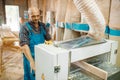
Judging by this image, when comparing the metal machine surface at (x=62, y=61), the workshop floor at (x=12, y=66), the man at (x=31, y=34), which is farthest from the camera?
the workshop floor at (x=12, y=66)

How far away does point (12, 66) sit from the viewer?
3.44 meters

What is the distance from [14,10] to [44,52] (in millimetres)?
6727

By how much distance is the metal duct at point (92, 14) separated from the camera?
92 cm

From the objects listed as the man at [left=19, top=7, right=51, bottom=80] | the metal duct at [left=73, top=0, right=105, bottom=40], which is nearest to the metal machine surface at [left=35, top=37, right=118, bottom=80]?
the metal duct at [left=73, top=0, right=105, bottom=40]

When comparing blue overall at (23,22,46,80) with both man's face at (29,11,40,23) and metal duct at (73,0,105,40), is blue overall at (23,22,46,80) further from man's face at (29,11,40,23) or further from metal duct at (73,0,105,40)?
metal duct at (73,0,105,40)

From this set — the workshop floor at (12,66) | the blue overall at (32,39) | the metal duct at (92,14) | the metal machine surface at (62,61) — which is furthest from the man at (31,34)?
the workshop floor at (12,66)

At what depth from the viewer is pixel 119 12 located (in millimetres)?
1769

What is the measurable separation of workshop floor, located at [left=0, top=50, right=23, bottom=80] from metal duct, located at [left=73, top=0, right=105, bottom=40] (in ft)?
7.35

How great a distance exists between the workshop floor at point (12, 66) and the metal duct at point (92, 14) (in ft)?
→ 7.35

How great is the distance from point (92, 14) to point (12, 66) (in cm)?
299

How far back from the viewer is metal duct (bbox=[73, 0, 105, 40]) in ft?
3.00

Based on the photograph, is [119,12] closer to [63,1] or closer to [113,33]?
[113,33]

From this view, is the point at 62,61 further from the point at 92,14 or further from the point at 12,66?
the point at 12,66

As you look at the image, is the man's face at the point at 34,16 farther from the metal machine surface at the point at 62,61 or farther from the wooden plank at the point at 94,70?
the wooden plank at the point at 94,70
